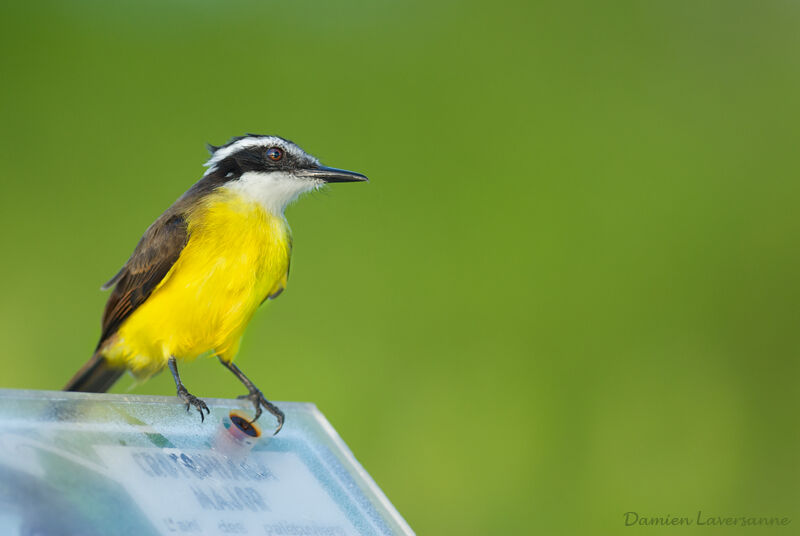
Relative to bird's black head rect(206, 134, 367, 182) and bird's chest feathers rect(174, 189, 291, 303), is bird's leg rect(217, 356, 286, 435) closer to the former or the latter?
bird's chest feathers rect(174, 189, 291, 303)

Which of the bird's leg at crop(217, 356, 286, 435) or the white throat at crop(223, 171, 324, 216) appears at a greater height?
the white throat at crop(223, 171, 324, 216)

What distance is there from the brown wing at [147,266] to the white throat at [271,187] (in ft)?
0.66

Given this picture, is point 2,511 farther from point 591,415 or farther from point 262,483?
point 591,415

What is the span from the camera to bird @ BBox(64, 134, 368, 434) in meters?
2.33

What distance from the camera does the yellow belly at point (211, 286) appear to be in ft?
7.59

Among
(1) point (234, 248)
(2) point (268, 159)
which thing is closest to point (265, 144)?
(2) point (268, 159)

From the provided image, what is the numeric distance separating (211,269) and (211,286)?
4cm

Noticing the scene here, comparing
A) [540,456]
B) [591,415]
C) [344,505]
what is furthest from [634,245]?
[344,505]

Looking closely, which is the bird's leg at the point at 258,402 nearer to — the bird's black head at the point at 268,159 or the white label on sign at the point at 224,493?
the white label on sign at the point at 224,493

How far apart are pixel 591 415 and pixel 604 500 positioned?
1.42 ft

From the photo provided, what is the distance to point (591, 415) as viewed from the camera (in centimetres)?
462
